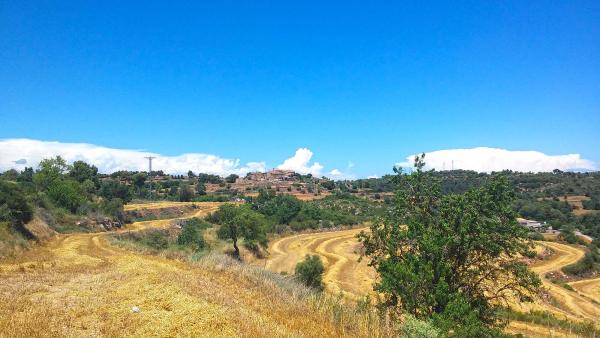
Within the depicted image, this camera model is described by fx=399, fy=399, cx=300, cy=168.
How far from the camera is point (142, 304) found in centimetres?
1148

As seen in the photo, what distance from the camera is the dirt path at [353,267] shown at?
118 feet

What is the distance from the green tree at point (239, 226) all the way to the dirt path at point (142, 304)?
32.5 m

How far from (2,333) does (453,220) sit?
15449mm

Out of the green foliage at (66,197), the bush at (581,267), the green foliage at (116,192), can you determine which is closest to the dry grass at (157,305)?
the green foliage at (66,197)

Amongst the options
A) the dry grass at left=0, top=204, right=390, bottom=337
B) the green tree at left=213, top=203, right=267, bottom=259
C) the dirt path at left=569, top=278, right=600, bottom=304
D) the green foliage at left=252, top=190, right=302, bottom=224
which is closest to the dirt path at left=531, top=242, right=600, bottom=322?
the dirt path at left=569, top=278, right=600, bottom=304

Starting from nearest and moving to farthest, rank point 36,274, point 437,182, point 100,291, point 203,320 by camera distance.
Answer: point 203,320
point 100,291
point 36,274
point 437,182

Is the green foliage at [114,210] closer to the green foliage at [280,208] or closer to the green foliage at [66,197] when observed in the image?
the green foliage at [66,197]

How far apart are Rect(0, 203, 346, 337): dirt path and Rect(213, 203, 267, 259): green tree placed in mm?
32528

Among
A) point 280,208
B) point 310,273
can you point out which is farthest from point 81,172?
point 310,273

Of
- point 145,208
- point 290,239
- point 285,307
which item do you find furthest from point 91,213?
point 285,307

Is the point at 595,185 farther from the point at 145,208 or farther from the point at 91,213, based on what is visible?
the point at 91,213

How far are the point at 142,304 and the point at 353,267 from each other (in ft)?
131

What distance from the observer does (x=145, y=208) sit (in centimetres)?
6856

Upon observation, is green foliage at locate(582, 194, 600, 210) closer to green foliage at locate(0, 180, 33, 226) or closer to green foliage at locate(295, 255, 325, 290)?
green foliage at locate(295, 255, 325, 290)
